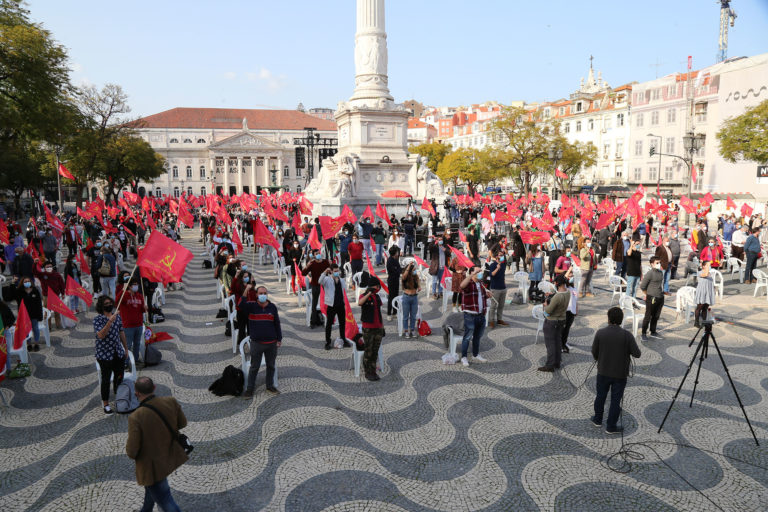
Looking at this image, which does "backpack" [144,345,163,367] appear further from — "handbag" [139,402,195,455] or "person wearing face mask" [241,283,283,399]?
"handbag" [139,402,195,455]

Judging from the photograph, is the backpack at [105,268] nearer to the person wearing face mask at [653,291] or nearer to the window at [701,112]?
the person wearing face mask at [653,291]

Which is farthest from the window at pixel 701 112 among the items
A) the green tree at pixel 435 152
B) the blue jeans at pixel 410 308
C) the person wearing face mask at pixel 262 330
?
the person wearing face mask at pixel 262 330

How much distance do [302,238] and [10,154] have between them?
2708 cm

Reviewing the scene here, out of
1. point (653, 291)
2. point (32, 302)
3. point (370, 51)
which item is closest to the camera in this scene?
point (32, 302)

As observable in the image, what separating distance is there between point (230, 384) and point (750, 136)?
120 feet

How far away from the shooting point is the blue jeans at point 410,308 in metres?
10.1

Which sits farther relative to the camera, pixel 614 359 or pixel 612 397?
pixel 612 397

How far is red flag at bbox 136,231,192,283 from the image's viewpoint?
24.1 ft

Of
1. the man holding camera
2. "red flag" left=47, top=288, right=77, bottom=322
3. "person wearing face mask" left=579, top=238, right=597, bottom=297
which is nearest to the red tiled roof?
"person wearing face mask" left=579, top=238, right=597, bottom=297

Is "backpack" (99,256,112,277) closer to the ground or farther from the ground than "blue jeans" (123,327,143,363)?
farther from the ground

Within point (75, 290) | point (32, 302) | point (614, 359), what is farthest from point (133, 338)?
point (614, 359)

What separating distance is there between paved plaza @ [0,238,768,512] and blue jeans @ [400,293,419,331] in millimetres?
767

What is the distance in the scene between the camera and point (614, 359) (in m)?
6.12

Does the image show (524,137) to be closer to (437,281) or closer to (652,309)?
(437,281)
